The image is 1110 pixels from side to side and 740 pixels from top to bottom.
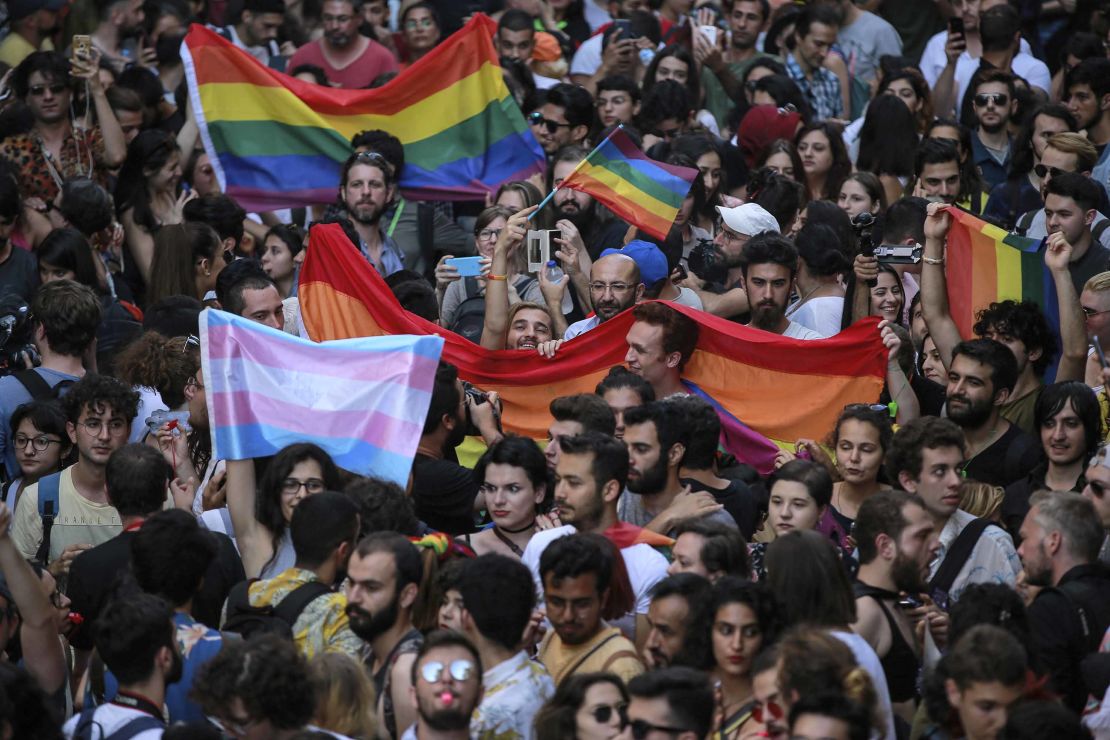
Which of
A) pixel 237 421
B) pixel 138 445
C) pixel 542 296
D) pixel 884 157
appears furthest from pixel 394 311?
pixel 884 157

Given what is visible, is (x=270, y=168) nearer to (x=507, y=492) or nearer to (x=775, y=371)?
(x=775, y=371)

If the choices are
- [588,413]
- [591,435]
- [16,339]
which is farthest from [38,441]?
[591,435]

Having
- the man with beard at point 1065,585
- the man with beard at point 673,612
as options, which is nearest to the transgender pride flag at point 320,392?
the man with beard at point 673,612

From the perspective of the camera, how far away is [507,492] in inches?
316

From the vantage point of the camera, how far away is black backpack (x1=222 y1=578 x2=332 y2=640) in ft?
22.8

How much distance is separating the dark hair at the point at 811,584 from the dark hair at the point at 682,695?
2.37 ft

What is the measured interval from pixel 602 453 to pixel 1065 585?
193 centimetres

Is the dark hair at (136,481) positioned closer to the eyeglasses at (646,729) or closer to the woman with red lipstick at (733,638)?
the woman with red lipstick at (733,638)

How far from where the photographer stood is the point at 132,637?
6.34m

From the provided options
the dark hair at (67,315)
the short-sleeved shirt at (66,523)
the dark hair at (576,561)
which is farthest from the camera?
the dark hair at (67,315)

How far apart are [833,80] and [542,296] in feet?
15.9

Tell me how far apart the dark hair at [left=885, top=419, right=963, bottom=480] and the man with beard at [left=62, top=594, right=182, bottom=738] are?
11.3 feet

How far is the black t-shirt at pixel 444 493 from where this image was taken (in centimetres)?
871

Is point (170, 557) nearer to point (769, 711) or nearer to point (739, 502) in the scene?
point (769, 711)
